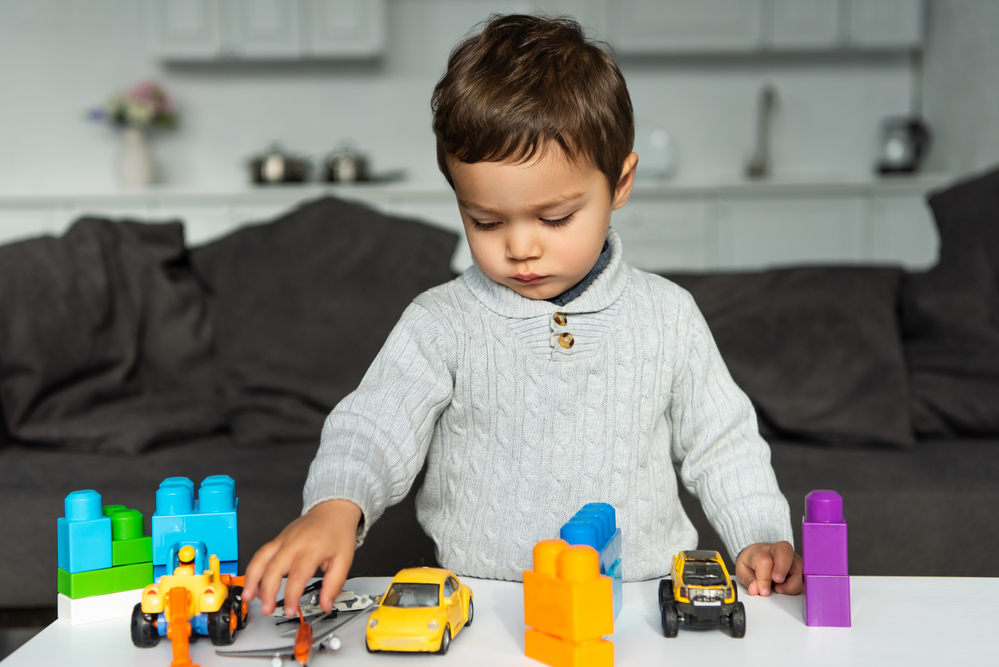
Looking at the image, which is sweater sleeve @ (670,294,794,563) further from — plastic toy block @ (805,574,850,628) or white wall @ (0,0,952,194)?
white wall @ (0,0,952,194)

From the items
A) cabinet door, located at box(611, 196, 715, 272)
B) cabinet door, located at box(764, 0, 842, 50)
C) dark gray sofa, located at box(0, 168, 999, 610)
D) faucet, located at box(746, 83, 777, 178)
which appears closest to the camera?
dark gray sofa, located at box(0, 168, 999, 610)

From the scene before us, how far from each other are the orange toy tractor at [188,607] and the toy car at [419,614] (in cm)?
10

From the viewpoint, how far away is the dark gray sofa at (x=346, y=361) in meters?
1.47

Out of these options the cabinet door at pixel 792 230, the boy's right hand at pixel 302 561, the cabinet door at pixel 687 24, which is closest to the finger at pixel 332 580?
the boy's right hand at pixel 302 561

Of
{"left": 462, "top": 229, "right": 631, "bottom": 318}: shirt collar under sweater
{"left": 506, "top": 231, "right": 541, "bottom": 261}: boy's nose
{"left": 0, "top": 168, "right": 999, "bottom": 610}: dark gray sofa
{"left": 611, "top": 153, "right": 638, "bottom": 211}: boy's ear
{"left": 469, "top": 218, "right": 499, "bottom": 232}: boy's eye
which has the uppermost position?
{"left": 611, "top": 153, "right": 638, "bottom": 211}: boy's ear

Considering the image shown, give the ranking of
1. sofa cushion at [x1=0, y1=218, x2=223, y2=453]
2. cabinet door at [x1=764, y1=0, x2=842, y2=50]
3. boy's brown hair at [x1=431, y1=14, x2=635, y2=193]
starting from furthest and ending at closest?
cabinet door at [x1=764, y1=0, x2=842, y2=50] < sofa cushion at [x1=0, y1=218, x2=223, y2=453] < boy's brown hair at [x1=431, y1=14, x2=635, y2=193]

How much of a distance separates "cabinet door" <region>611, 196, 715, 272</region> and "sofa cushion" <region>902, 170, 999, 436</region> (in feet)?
6.75

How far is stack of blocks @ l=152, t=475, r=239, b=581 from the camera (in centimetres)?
65

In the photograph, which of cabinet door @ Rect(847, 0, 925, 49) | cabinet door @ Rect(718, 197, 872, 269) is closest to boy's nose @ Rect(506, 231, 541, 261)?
cabinet door @ Rect(718, 197, 872, 269)

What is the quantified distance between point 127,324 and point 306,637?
1396 mm

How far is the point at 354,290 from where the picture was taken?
1810 mm

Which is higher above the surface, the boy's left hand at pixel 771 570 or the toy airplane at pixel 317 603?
the toy airplane at pixel 317 603

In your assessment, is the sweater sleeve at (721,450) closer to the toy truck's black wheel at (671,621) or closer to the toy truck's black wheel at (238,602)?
the toy truck's black wheel at (671,621)

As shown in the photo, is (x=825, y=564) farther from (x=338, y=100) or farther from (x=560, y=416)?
(x=338, y=100)
